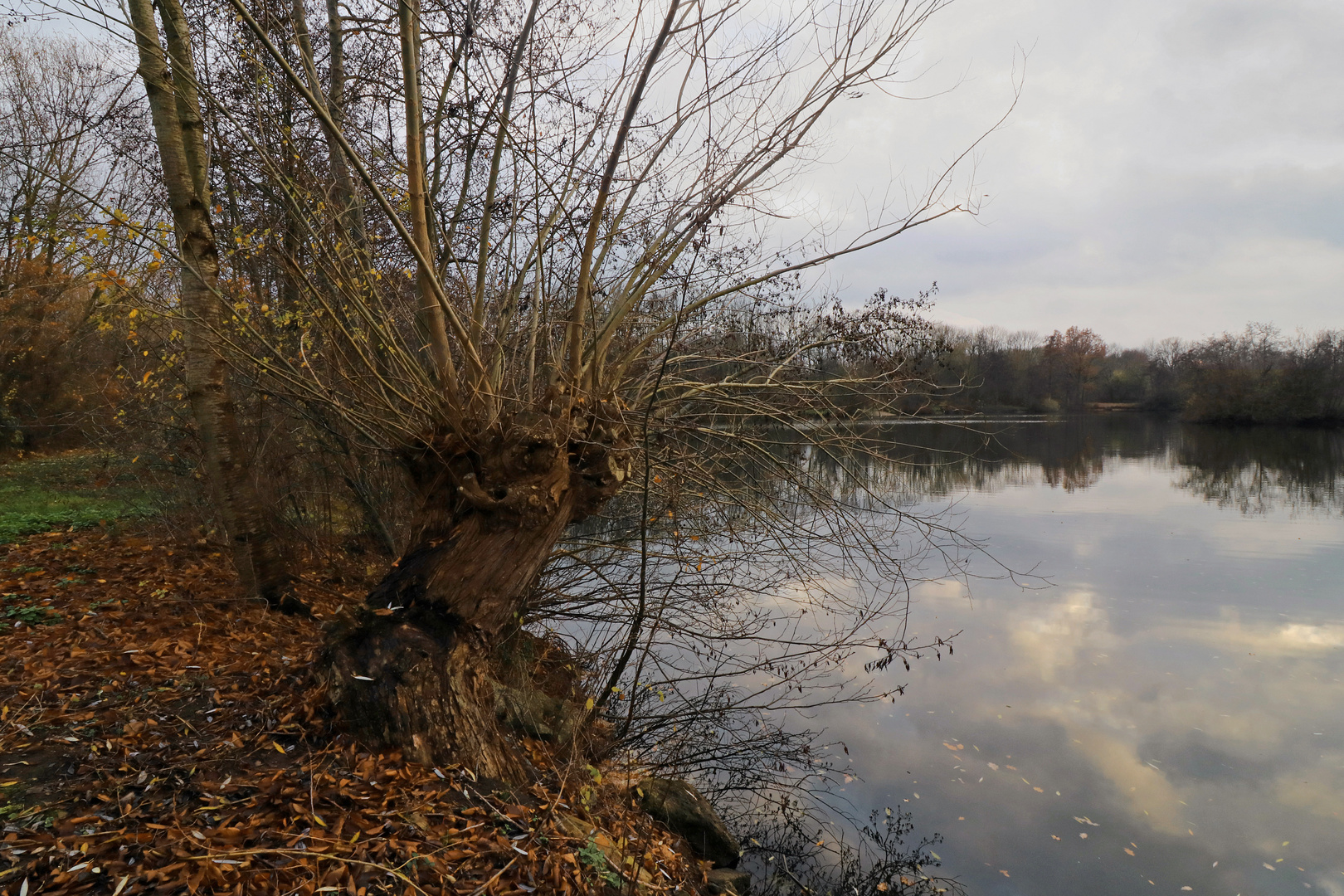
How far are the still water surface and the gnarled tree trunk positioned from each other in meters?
2.96

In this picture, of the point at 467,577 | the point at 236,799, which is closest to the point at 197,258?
the point at 467,577

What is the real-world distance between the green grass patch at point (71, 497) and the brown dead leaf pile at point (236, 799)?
12.7ft

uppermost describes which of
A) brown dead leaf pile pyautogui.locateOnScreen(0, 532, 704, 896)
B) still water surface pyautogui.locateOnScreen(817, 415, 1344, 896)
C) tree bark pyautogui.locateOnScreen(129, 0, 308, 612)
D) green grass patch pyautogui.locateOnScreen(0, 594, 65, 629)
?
tree bark pyautogui.locateOnScreen(129, 0, 308, 612)

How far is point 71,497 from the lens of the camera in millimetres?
9703

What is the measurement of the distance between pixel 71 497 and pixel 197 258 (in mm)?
7282

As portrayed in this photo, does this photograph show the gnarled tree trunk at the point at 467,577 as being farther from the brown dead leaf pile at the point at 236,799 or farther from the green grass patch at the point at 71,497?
the green grass patch at the point at 71,497

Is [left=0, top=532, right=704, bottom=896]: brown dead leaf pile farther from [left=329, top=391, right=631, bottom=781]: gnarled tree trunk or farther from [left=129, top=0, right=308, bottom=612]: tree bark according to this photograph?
[left=129, top=0, right=308, bottom=612]: tree bark

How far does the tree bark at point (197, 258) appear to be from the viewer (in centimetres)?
464

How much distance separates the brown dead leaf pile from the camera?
2.62m

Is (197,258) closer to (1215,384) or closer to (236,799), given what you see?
(236,799)

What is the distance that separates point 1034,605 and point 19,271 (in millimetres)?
19095

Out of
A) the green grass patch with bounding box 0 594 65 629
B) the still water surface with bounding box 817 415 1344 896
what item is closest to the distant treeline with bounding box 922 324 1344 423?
the still water surface with bounding box 817 415 1344 896

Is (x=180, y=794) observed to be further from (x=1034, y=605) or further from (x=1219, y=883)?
(x=1034, y=605)

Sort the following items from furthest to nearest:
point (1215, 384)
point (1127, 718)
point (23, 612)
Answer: point (1215, 384), point (1127, 718), point (23, 612)
